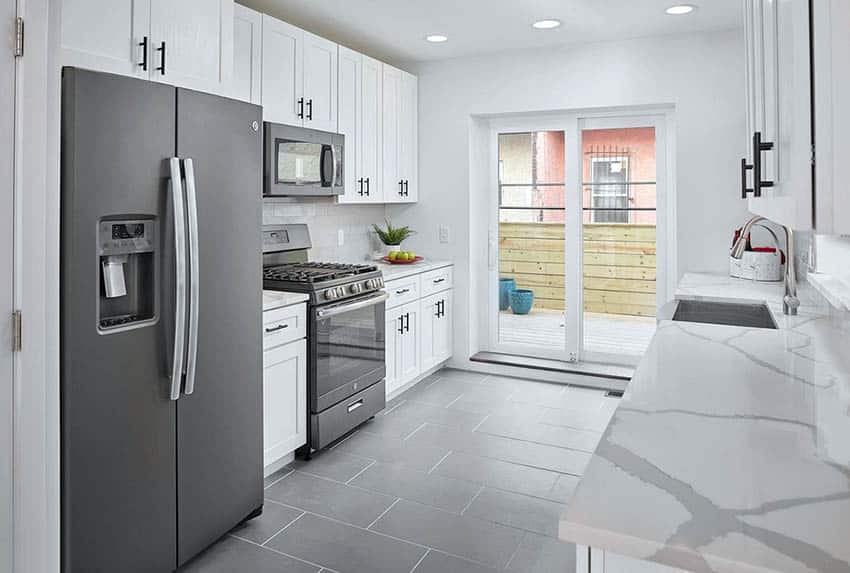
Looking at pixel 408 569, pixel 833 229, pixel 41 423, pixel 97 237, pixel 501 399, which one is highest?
pixel 97 237

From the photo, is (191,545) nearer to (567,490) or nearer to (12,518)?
(12,518)

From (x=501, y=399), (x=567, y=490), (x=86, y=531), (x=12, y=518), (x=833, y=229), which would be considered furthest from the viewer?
(x=501, y=399)

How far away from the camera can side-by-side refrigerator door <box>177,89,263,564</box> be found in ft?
7.25

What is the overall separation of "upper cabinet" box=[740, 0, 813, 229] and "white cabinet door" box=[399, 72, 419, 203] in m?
3.76

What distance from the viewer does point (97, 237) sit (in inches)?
73.8

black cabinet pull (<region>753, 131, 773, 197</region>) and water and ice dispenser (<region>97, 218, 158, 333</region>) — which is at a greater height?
black cabinet pull (<region>753, 131, 773, 197</region>)

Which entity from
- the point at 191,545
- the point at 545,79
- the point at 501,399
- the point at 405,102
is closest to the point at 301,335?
the point at 191,545

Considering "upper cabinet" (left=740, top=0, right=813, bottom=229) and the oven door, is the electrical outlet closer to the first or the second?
the oven door

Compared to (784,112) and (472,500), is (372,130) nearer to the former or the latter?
(472,500)

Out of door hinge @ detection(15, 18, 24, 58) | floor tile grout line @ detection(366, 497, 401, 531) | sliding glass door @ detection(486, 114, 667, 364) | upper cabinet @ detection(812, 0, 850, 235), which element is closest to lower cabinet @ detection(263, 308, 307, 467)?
floor tile grout line @ detection(366, 497, 401, 531)

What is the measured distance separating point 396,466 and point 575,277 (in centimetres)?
239

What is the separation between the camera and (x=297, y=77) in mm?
3609

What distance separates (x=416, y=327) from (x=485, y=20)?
7.13 feet

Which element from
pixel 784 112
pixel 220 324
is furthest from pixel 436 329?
pixel 784 112
